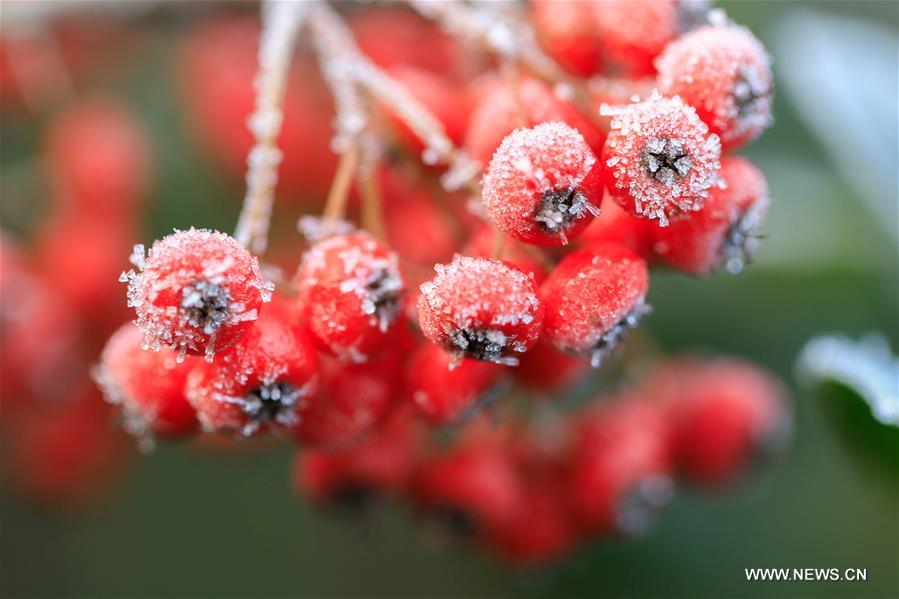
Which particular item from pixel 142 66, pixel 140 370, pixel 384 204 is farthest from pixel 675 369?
pixel 142 66

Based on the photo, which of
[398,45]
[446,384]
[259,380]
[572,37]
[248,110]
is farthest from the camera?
[248,110]

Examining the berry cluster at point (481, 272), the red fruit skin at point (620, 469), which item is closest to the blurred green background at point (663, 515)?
the red fruit skin at point (620, 469)

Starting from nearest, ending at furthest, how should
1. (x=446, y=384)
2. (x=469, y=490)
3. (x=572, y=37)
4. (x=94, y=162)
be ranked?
(x=446, y=384) → (x=572, y=37) → (x=469, y=490) → (x=94, y=162)

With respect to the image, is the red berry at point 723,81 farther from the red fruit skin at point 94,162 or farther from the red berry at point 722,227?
the red fruit skin at point 94,162

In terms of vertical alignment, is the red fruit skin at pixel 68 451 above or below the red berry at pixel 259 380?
above

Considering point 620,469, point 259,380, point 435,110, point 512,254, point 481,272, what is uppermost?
point 435,110

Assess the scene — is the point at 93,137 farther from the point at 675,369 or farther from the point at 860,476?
the point at 860,476

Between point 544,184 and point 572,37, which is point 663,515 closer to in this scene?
point 572,37

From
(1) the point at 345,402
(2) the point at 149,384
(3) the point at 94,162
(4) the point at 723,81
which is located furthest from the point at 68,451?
(4) the point at 723,81
